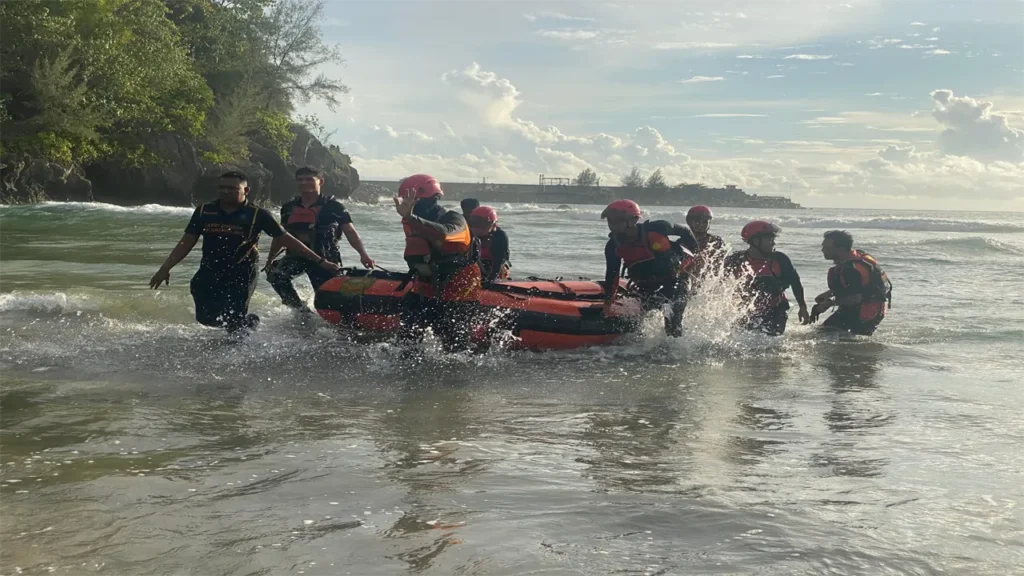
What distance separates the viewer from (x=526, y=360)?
24.7ft

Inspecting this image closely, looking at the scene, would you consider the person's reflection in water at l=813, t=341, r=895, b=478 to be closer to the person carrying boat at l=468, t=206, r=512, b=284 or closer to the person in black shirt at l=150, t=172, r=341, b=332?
the person carrying boat at l=468, t=206, r=512, b=284

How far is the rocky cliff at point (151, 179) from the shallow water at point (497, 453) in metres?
25.8

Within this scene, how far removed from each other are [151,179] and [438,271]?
3375 centimetres

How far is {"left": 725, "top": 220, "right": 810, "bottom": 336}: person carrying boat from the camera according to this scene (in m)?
8.93

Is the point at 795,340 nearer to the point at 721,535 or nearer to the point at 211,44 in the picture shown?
the point at 721,535

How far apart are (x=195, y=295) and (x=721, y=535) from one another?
212 inches

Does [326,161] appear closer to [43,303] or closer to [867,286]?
[43,303]

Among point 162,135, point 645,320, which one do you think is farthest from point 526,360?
point 162,135

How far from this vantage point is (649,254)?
8219 mm

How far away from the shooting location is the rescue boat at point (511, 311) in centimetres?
771

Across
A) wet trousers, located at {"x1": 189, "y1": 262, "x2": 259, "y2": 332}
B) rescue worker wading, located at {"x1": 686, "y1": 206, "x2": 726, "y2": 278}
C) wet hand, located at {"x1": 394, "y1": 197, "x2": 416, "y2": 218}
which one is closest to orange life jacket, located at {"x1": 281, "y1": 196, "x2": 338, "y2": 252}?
wet trousers, located at {"x1": 189, "y1": 262, "x2": 259, "y2": 332}

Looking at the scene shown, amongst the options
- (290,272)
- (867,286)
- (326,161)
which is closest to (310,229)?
(290,272)

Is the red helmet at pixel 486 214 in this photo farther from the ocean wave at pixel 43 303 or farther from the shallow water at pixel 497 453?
the ocean wave at pixel 43 303

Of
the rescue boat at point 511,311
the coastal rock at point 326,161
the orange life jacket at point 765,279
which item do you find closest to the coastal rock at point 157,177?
the coastal rock at point 326,161
